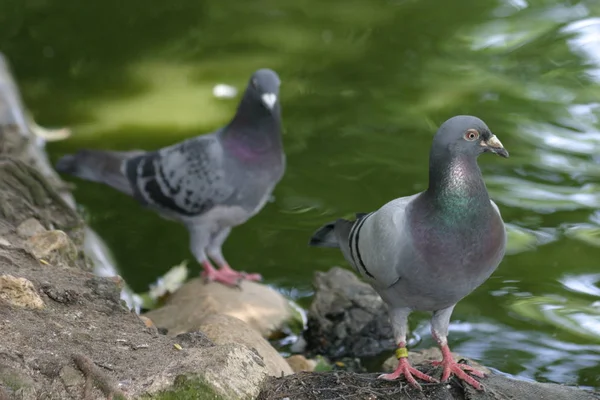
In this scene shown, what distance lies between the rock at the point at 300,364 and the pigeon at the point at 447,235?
45.9 inches

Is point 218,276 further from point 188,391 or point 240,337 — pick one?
point 188,391

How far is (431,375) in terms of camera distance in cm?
414

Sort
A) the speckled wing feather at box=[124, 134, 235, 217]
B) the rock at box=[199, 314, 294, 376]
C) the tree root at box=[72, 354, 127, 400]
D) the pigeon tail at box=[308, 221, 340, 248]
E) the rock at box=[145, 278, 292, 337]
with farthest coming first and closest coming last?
the speckled wing feather at box=[124, 134, 235, 217] < the rock at box=[145, 278, 292, 337] < the pigeon tail at box=[308, 221, 340, 248] < the rock at box=[199, 314, 294, 376] < the tree root at box=[72, 354, 127, 400]

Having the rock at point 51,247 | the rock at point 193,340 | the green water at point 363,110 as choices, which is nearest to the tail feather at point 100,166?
the green water at point 363,110

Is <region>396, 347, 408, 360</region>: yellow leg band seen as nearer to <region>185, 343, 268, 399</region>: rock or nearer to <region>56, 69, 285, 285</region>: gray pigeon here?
<region>185, 343, 268, 399</region>: rock

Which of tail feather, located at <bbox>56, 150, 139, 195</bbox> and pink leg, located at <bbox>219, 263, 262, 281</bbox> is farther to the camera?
tail feather, located at <bbox>56, 150, 139, 195</bbox>

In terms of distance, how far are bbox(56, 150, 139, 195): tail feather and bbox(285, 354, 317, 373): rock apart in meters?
2.06

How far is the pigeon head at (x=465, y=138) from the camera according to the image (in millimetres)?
3922

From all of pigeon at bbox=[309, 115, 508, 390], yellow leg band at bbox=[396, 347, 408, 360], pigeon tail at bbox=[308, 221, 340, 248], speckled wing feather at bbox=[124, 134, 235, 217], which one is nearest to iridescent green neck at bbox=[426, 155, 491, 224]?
pigeon at bbox=[309, 115, 508, 390]

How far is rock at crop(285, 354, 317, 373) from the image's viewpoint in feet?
17.0

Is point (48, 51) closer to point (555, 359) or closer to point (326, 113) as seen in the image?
point (326, 113)

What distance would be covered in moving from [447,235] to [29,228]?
2.42m

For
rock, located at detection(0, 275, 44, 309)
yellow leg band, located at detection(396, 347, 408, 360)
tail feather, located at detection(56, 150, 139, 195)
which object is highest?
rock, located at detection(0, 275, 44, 309)

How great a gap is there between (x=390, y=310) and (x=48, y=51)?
737 centimetres
